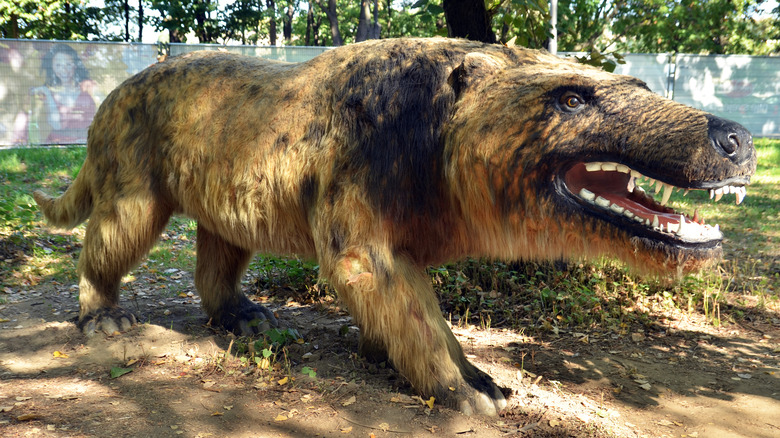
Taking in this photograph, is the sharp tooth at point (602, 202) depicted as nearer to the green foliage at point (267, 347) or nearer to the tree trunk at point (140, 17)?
the green foliage at point (267, 347)

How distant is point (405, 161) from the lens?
3.15 m

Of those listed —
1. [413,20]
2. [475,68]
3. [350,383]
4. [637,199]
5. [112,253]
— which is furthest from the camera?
[413,20]

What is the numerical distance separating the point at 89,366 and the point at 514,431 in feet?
8.61

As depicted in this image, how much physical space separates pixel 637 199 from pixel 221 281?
3.09m

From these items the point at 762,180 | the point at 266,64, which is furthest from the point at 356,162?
the point at 762,180

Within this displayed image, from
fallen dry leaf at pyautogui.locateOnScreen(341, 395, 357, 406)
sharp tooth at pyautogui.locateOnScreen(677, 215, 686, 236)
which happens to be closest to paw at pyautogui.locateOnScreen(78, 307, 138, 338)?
fallen dry leaf at pyautogui.locateOnScreen(341, 395, 357, 406)

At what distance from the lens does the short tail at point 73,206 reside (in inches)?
189

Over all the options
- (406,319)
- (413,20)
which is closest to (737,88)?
(413,20)

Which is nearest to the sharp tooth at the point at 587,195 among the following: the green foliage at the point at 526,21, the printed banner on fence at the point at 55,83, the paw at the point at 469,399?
the paw at the point at 469,399

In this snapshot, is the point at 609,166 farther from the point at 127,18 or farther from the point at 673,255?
the point at 127,18

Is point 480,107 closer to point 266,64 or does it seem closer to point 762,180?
point 266,64

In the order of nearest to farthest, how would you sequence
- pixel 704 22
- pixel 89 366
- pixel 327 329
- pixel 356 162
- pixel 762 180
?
pixel 356 162
pixel 89 366
pixel 327 329
pixel 762 180
pixel 704 22

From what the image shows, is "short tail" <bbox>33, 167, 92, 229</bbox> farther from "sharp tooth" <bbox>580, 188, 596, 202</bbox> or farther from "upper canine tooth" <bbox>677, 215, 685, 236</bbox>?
"upper canine tooth" <bbox>677, 215, 685, 236</bbox>

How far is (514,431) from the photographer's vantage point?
3.12m
